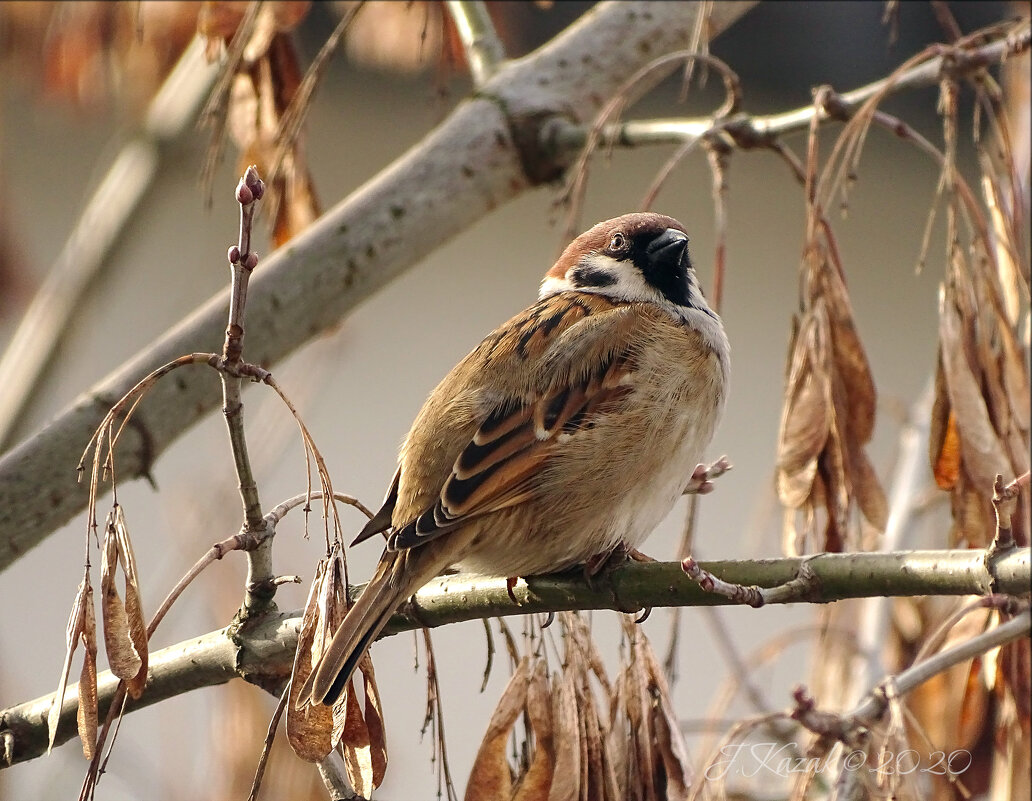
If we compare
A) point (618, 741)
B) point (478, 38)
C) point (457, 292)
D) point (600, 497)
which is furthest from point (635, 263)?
point (457, 292)

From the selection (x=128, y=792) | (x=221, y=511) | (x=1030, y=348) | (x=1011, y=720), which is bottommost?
(x=1011, y=720)

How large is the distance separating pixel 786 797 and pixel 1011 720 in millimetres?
731

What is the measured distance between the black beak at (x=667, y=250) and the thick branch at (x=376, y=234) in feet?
0.87

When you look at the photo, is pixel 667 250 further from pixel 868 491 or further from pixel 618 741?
pixel 618 741

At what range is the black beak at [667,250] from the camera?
106 inches

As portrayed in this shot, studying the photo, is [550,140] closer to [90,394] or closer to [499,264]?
[90,394]

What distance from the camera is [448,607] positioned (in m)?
1.84

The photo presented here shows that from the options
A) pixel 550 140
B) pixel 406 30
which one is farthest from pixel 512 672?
pixel 406 30

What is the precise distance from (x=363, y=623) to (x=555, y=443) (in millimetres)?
592

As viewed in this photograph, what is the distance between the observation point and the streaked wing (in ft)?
6.88

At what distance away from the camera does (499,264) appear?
5547 millimetres

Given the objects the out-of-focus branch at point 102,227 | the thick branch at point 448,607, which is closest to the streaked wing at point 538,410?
the thick branch at point 448,607

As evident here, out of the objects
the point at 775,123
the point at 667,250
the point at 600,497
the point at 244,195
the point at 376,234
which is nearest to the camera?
the point at 244,195

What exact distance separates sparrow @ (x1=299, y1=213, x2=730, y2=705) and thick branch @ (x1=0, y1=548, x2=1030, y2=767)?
0.30 ft
